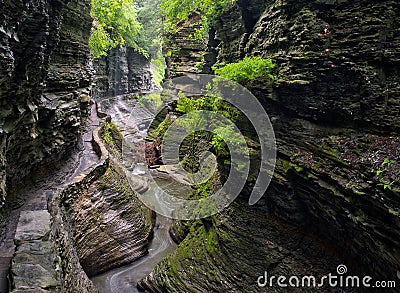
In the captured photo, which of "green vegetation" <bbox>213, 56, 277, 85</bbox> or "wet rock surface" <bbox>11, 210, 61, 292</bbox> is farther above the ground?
"green vegetation" <bbox>213, 56, 277, 85</bbox>

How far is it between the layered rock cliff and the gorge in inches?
1.2

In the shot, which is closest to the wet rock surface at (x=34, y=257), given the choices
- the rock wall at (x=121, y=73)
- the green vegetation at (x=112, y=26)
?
the green vegetation at (x=112, y=26)

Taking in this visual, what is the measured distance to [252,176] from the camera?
27.3 feet

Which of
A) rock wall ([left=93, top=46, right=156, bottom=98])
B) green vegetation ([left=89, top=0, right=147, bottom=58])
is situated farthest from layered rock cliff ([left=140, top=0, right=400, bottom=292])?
rock wall ([left=93, top=46, right=156, bottom=98])

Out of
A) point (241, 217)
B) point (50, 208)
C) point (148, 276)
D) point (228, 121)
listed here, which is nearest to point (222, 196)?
point (241, 217)

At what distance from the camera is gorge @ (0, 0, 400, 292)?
5523mm

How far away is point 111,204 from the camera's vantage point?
436 inches

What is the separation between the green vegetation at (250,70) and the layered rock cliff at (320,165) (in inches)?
11.2

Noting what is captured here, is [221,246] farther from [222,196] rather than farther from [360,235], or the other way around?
[360,235]

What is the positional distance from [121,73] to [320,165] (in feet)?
110

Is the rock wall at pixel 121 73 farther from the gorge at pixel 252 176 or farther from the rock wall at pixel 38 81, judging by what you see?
the gorge at pixel 252 176

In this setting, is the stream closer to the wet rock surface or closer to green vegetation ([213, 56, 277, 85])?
the wet rock surface

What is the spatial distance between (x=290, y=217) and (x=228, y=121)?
13.4 feet

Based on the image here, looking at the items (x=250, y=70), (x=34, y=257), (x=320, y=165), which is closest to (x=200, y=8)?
(x=250, y=70)
